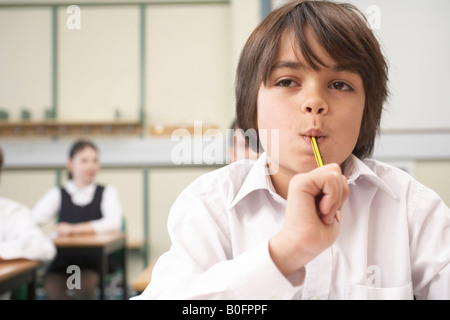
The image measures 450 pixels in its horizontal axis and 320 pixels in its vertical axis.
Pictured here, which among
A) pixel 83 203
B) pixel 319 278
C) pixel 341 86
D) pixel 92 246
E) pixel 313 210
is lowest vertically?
pixel 92 246

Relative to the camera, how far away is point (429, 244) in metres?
0.50

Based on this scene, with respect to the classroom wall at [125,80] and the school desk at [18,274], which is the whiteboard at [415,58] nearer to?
the school desk at [18,274]

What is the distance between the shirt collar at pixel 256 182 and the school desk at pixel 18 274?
1.05 m

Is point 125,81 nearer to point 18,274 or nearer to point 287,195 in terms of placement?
point 18,274

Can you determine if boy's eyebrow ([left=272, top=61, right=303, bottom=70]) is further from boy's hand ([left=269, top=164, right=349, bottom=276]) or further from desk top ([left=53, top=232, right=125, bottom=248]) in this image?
desk top ([left=53, top=232, right=125, bottom=248])

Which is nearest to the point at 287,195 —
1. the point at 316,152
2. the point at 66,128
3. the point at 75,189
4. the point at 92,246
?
the point at 316,152

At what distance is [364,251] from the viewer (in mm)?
499

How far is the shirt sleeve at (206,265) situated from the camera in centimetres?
40

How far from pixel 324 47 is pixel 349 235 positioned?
0.22 meters

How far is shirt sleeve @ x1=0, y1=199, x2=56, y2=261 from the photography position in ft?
5.20

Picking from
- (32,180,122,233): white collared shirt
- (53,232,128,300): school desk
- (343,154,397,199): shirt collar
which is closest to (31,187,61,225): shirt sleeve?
(32,180,122,233): white collared shirt

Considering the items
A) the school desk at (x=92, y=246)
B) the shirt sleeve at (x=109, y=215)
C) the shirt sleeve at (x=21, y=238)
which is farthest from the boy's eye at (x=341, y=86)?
the shirt sleeve at (x=109, y=215)
